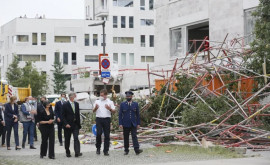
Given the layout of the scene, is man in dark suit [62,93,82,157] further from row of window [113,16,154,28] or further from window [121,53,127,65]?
row of window [113,16,154,28]

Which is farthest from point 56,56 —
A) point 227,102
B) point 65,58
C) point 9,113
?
point 227,102

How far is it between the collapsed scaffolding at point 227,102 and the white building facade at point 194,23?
601 cm

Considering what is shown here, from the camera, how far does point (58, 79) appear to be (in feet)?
249

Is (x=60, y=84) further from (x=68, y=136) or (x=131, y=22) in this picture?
(x=68, y=136)

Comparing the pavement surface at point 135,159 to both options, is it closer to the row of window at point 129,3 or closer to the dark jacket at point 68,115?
the dark jacket at point 68,115

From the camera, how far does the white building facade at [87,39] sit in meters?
80.4

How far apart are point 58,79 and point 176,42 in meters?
Answer: 40.6

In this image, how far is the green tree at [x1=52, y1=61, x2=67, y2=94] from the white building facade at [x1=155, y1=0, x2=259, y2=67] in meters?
38.4

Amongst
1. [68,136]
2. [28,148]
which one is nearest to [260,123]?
[68,136]

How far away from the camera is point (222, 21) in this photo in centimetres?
3219

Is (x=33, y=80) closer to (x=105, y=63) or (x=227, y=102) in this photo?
(x=105, y=63)

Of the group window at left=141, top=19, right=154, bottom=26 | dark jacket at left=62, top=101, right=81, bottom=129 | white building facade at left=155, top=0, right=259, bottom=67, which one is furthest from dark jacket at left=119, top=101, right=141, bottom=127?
window at left=141, top=19, right=154, bottom=26

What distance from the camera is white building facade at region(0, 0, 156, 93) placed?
8044cm

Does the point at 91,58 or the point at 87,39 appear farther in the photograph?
the point at 91,58
